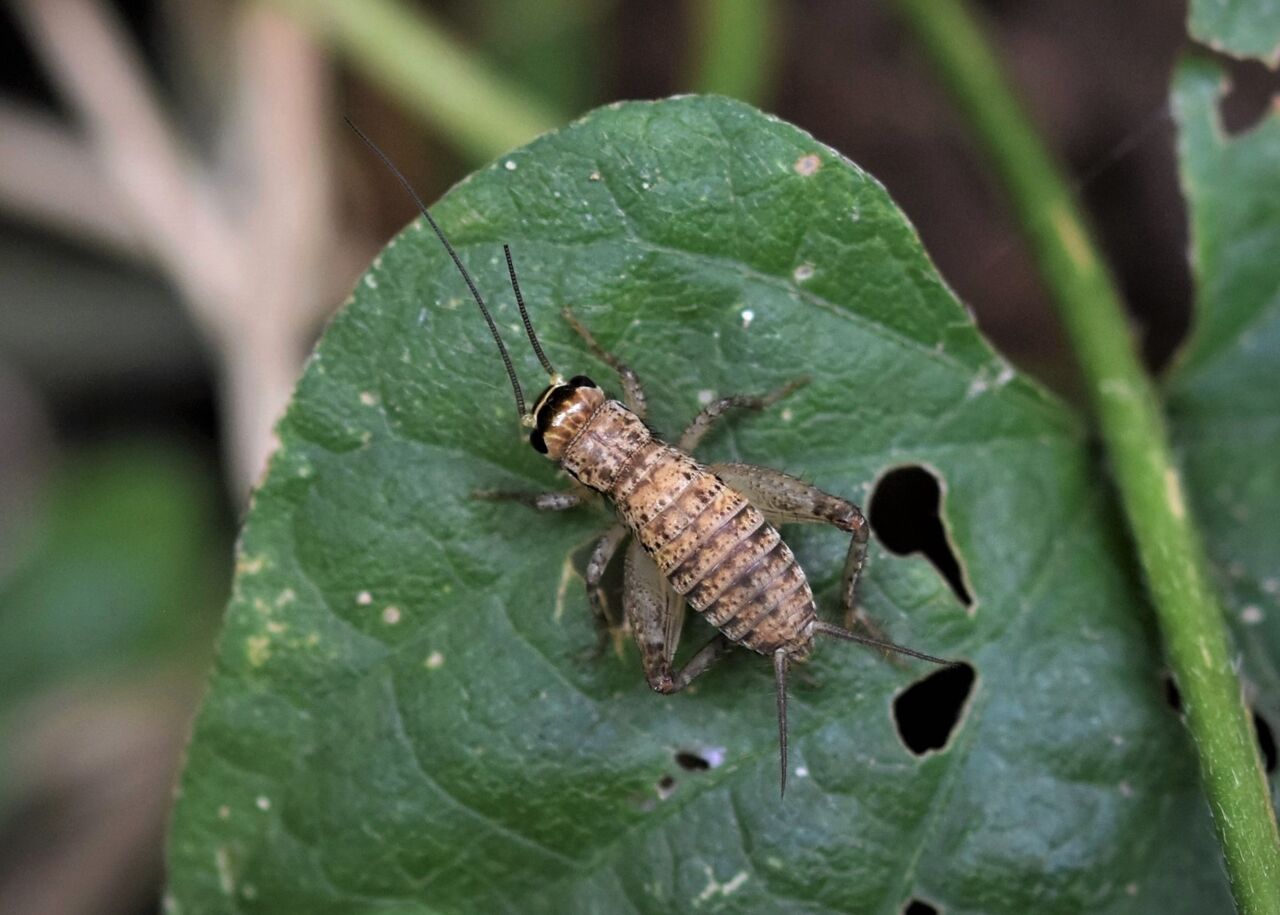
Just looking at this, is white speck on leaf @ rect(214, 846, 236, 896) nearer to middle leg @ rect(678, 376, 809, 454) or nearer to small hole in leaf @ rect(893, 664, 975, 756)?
middle leg @ rect(678, 376, 809, 454)

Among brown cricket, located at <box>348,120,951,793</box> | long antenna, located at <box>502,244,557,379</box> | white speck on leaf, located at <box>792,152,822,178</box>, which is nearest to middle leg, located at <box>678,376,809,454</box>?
brown cricket, located at <box>348,120,951,793</box>

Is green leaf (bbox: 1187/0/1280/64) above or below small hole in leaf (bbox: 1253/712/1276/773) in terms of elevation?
above

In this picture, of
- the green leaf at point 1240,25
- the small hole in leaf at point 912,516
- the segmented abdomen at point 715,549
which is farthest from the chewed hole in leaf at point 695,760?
the green leaf at point 1240,25

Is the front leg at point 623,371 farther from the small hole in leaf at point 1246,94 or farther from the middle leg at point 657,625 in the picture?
the small hole in leaf at point 1246,94

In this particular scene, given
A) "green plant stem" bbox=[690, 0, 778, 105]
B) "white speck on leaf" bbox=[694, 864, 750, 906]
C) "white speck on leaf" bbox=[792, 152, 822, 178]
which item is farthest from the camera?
"green plant stem" bbox=[690, 0, 778, 105]

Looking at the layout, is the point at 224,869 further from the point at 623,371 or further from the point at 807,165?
the point at 807,165
